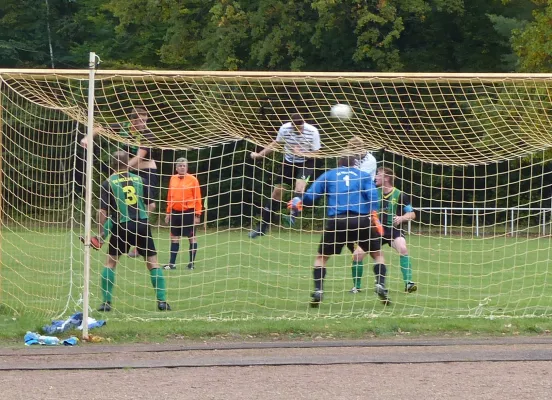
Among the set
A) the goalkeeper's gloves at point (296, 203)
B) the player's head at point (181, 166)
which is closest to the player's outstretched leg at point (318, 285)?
the goalkeeper's gloves at point (296, 203)

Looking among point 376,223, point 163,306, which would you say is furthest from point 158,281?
point 376,223

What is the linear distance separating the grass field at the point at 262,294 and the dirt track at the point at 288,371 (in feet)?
2.80

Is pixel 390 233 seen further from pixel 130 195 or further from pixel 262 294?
pixel 130 195

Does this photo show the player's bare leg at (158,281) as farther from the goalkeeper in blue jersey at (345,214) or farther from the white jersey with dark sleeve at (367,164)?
the white jersey with dark sleeve at (367,164)

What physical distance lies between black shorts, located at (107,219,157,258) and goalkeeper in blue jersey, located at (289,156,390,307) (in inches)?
72.2

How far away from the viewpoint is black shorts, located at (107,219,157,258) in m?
11.2

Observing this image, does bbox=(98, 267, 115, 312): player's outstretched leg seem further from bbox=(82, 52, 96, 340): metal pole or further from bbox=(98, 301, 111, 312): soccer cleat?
bbox=(82, 52, 96, 340): metal pole

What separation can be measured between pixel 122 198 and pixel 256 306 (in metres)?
1.91

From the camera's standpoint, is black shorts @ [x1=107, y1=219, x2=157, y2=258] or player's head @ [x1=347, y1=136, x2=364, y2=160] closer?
black shorts @ [x1=107, y1=219, x2=157, y2=258]

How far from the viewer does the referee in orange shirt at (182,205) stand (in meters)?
15.8

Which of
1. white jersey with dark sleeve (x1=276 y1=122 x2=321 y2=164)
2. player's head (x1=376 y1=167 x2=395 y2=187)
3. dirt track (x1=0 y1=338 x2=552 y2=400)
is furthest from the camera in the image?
white jersey with dark sleeve (x1=276 y1=122 x2=321 y2=164)

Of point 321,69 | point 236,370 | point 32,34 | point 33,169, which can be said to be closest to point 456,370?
point 236,370

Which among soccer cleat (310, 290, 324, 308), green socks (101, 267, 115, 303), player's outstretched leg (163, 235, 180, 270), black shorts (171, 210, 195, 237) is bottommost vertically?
player's outstretched leg (163, 235, 180, 270)

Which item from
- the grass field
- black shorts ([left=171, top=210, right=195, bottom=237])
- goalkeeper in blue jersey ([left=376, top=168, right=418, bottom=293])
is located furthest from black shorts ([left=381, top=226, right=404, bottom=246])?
black shorts ([left=171, top=210, right=195, bottom=237])
